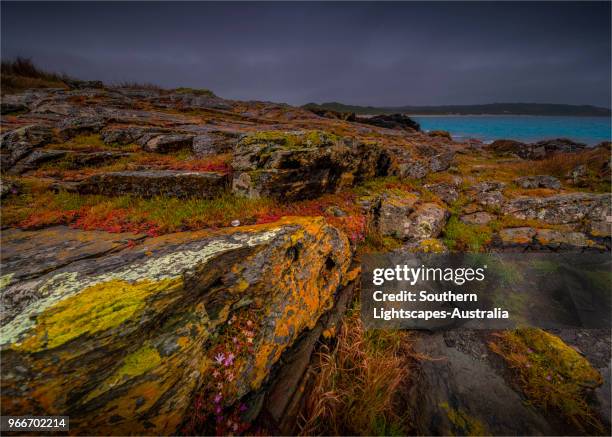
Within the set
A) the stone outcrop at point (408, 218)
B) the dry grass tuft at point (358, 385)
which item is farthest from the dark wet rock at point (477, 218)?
the dry grass tuft at point (358, 385)

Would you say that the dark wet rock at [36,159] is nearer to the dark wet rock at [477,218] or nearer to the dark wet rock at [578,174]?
the dark wet rock at [477,218]

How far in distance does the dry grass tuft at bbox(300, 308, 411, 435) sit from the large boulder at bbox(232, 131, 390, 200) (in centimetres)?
449

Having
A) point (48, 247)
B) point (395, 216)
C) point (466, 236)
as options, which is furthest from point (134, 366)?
point (466, 236)

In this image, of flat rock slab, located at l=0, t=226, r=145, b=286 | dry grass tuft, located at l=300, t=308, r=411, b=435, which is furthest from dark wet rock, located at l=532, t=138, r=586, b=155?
flat rock slab, located at l=0, t=226, r=145, b=286

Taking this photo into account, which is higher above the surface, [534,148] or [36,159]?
[534,148]

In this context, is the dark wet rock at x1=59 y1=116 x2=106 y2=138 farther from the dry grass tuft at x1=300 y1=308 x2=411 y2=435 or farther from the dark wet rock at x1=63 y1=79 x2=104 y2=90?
the dark wet rock at x1=63 y1=79 x2=104 y2=90

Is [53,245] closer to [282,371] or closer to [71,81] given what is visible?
[282,371]

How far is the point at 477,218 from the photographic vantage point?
1093 cm

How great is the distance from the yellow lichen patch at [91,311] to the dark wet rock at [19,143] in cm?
1215

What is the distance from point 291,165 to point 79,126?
14813 mm

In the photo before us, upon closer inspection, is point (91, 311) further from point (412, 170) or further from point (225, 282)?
point (412, 170)

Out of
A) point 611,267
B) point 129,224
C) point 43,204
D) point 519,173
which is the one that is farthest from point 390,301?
point 519,173

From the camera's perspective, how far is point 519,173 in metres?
19.4

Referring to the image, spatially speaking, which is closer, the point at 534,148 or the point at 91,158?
the point at 91,158
